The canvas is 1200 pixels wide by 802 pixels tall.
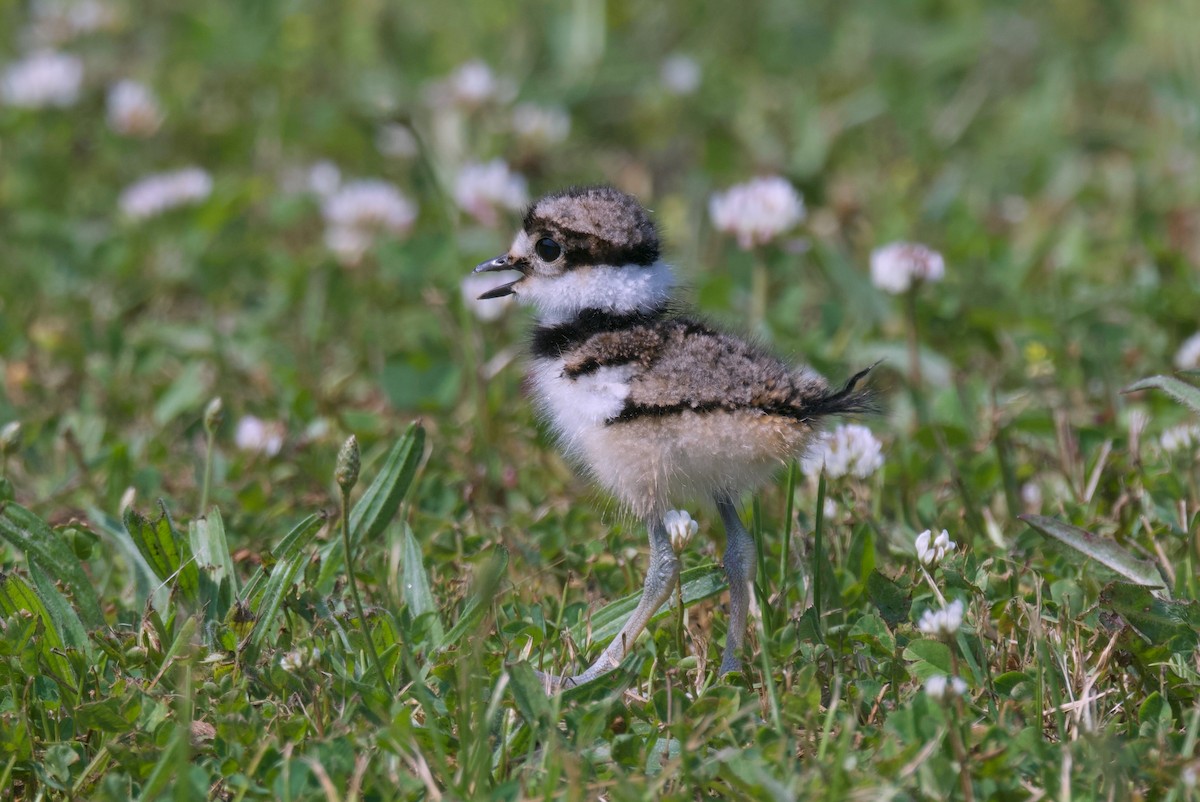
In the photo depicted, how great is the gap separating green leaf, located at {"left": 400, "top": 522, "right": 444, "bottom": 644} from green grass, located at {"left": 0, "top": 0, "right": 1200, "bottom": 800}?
11 millimetres

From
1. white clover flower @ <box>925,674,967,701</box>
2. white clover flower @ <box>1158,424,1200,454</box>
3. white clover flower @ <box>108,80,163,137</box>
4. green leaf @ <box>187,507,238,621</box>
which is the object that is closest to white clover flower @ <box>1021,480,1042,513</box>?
white clover flower @ <box>1158,424,1200,454</box>

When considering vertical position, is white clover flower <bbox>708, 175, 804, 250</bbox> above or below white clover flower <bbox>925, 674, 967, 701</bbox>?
above

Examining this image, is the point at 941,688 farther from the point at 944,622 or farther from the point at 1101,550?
the point at 1101,550

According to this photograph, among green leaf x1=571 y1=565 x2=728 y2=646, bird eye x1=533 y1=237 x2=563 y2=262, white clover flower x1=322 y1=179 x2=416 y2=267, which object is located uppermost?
bird eye x1=533 y1=237 x2=563 y2=262

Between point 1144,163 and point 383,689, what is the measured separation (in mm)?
4525

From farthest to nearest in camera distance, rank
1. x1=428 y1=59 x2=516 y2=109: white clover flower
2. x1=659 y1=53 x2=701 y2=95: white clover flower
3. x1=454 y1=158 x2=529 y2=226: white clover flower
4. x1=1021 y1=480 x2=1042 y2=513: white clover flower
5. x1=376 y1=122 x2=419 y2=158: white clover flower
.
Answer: x1=659 y1=53 x2=701 y2=95: white clover flower
x1=376 y1=122 x2=419 y2=158: white clover flower
x1=428 y1=59 x2=516 y2=109: white clover flower
x1=454 y1=158 x2=529 y2=226: white clover flower
x1=1021 y1=480 x2=1042 y2=513: white clover flower

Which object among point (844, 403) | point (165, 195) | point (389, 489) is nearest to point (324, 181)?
point (165, 195)

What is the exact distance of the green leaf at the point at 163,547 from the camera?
9.16ft

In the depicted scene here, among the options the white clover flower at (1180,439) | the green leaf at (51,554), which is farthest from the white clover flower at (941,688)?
the green leaf at (51,554)

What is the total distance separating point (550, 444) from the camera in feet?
11.6

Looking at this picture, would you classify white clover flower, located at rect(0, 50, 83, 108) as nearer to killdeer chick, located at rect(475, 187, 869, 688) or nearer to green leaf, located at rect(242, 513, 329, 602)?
killdeer chick, located at rect(475, 187, 869, 688)

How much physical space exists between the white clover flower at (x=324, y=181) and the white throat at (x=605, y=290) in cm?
297

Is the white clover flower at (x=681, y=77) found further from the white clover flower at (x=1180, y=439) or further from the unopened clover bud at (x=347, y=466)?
the unopened clover bud at (x=347, y=466)

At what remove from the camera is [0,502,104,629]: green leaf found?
284 centimetres
